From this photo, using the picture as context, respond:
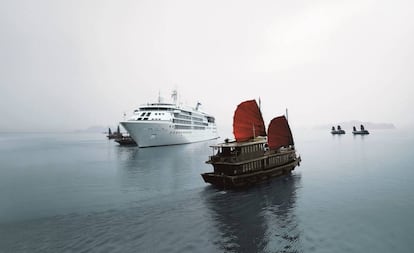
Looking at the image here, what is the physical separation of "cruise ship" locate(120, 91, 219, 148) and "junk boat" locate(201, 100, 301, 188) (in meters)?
38.8

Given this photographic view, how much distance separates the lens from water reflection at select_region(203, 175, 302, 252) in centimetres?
1230

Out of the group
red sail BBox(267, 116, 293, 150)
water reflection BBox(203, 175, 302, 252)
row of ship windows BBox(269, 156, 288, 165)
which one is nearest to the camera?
water reflection BBox(203, 175, 302, 252)

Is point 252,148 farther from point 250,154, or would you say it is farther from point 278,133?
point 278,133

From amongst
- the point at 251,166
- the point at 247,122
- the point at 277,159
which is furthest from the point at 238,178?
the point at 247,122

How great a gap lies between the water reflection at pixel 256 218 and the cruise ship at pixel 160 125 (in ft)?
146

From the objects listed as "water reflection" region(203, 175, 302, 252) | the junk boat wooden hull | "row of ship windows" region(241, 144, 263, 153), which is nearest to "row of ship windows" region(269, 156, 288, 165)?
the junk boat wooden hull

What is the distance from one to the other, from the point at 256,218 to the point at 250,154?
32.2 feet

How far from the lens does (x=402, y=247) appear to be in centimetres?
1198

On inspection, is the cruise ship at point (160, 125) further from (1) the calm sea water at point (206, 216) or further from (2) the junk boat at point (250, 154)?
(2) the junk boat at point (250, 154)

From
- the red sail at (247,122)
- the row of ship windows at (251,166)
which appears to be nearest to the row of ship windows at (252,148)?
the row of ship windows at (251,166)

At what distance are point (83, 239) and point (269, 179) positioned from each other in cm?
2081

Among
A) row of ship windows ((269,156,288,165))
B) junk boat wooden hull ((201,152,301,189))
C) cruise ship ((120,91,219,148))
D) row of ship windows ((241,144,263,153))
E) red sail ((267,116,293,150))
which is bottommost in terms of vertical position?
junk boat wooden hull ((201,152,301,189))

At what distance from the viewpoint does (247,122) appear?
30.2m

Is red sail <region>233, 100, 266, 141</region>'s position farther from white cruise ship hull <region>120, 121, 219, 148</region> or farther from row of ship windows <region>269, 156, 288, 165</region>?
white cruise ship hull <region>120, 121, 219, 148</region>
